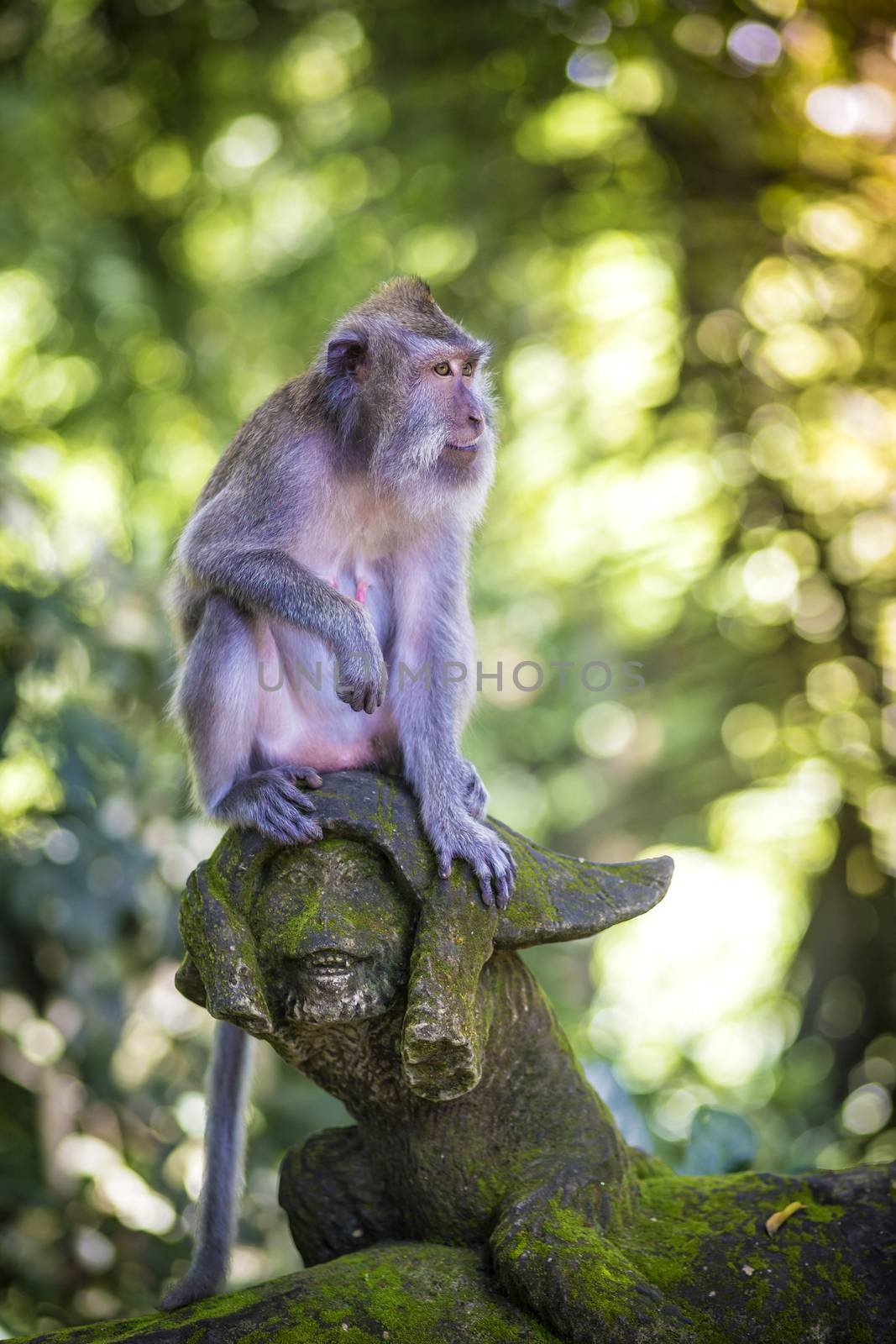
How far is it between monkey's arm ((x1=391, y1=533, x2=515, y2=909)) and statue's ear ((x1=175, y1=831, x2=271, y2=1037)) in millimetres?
484

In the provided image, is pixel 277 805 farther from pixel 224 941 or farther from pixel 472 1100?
pixel 472 1100

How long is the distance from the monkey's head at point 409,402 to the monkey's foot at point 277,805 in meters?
0.98

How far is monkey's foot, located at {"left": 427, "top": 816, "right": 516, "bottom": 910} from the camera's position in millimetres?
3002

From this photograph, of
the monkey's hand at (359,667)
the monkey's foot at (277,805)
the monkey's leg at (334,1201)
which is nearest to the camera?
the monkey's foot at (277,805)

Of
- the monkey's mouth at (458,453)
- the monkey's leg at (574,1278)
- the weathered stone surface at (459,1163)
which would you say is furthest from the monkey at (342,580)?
the monkey's leg at (574,1278)

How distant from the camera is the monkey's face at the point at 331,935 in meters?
2.81

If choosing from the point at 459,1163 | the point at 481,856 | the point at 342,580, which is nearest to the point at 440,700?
the point at 342,580

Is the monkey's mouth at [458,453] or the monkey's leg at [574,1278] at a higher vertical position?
the monkey's mouth at [458,453]

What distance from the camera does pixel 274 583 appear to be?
3.52m

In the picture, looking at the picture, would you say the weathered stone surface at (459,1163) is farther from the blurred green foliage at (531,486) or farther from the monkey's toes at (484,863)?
the blurred green foliage at (531,486)

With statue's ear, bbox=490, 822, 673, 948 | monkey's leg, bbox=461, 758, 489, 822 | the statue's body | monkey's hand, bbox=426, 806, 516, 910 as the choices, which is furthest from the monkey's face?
monkey's leg, bbox=461, 758, 489, 822

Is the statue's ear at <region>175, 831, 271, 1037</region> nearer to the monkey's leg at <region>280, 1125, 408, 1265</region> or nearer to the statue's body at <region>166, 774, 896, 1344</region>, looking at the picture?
the statue's body at <region>166, 774, 896, 1344</region>

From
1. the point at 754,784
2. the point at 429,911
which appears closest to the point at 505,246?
the point at 754,784

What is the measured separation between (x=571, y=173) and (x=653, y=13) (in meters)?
1.54
